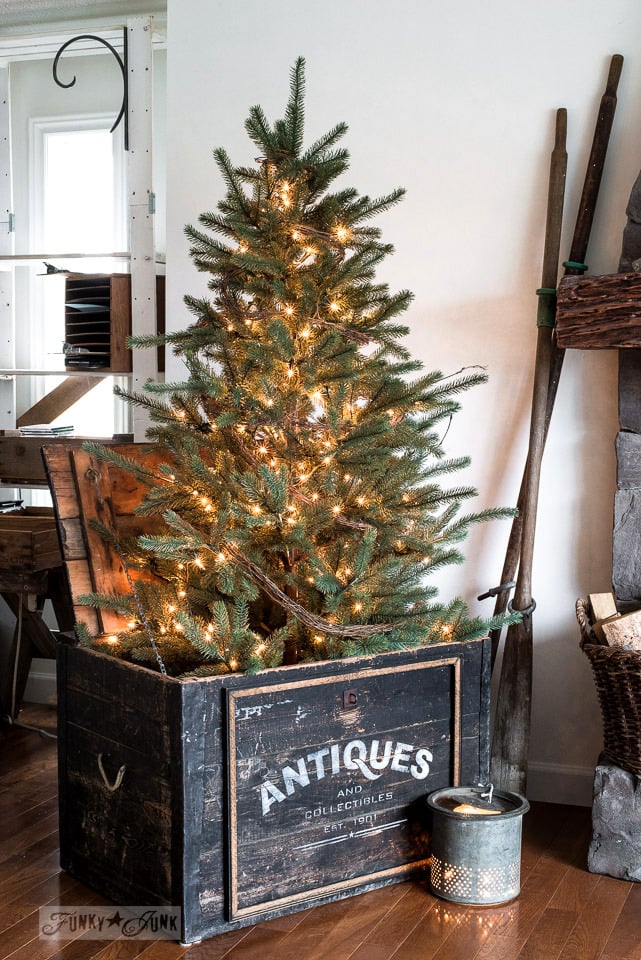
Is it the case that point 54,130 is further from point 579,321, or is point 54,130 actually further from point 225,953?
point 225,953

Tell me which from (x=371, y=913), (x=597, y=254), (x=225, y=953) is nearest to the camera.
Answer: (x=225, y=953)

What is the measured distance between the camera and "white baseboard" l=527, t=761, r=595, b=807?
314 centimetres

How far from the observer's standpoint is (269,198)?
2.50 metres

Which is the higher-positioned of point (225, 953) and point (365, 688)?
point (365, 688)

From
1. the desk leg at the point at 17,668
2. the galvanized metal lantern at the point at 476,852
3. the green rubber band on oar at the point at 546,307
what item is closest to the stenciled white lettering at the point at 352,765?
the galvanized metal lantern at the point at 476,852

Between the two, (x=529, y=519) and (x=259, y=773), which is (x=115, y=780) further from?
(x=529, y=519)

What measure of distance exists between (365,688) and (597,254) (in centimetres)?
150

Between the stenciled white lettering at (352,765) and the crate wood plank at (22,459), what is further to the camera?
the crate wood plank at (22,459)


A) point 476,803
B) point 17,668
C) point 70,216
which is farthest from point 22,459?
point 476,803

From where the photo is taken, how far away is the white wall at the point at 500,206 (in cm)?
305

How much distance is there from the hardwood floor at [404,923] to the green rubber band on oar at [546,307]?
149cm

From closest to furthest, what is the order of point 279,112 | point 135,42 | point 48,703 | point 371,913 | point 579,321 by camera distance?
point 371,913
point 579,321
point 279,112
point 135,42
point 48,703

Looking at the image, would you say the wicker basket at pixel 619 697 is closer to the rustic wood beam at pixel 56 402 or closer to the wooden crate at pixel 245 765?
the wooden crate at pixel 245 765

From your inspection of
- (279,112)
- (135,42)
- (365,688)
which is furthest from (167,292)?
(365,688)
